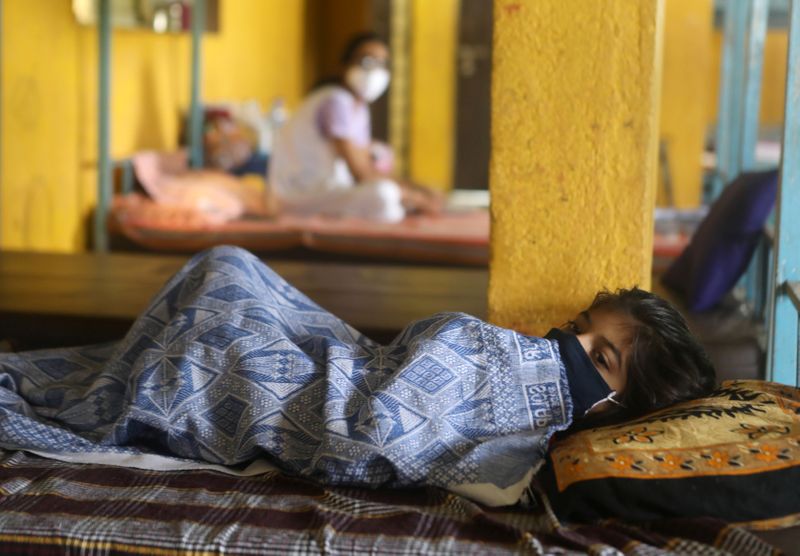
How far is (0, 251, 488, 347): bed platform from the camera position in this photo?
3225 millimetres

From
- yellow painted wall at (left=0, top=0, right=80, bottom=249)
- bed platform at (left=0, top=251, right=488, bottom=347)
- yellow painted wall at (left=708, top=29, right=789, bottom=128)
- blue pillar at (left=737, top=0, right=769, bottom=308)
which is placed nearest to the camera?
bed platform at (left=0, top=251, right=488, bottom=347)

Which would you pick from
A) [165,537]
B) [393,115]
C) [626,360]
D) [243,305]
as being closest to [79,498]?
[165,537]

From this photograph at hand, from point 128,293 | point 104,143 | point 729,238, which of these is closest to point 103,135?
point 104,143

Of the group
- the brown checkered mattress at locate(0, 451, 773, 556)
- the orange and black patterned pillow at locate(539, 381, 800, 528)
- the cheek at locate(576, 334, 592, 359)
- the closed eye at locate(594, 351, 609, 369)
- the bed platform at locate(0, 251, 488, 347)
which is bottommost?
the brown checkered mattress at locate(0, 451, 773, 556)

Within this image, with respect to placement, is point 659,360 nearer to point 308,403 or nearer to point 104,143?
point 308,403

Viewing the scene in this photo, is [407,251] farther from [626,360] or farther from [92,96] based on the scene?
[626,360]

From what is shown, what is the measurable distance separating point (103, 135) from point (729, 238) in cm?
316

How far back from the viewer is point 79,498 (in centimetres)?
212

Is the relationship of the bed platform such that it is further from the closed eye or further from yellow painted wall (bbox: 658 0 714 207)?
yellow painted wall (bbox: 658 0 714 207)

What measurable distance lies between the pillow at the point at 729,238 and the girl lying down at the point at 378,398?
127 centimetres

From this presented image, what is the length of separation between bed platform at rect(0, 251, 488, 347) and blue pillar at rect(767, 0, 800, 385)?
3.25ft

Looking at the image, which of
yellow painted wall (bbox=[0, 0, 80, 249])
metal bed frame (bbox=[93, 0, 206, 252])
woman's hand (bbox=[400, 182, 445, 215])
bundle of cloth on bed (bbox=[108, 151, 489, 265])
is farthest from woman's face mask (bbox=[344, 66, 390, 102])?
yellow painted wall (bbox=[0, 0, 80, 249])

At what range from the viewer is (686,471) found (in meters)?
2.00

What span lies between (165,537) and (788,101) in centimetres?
161
